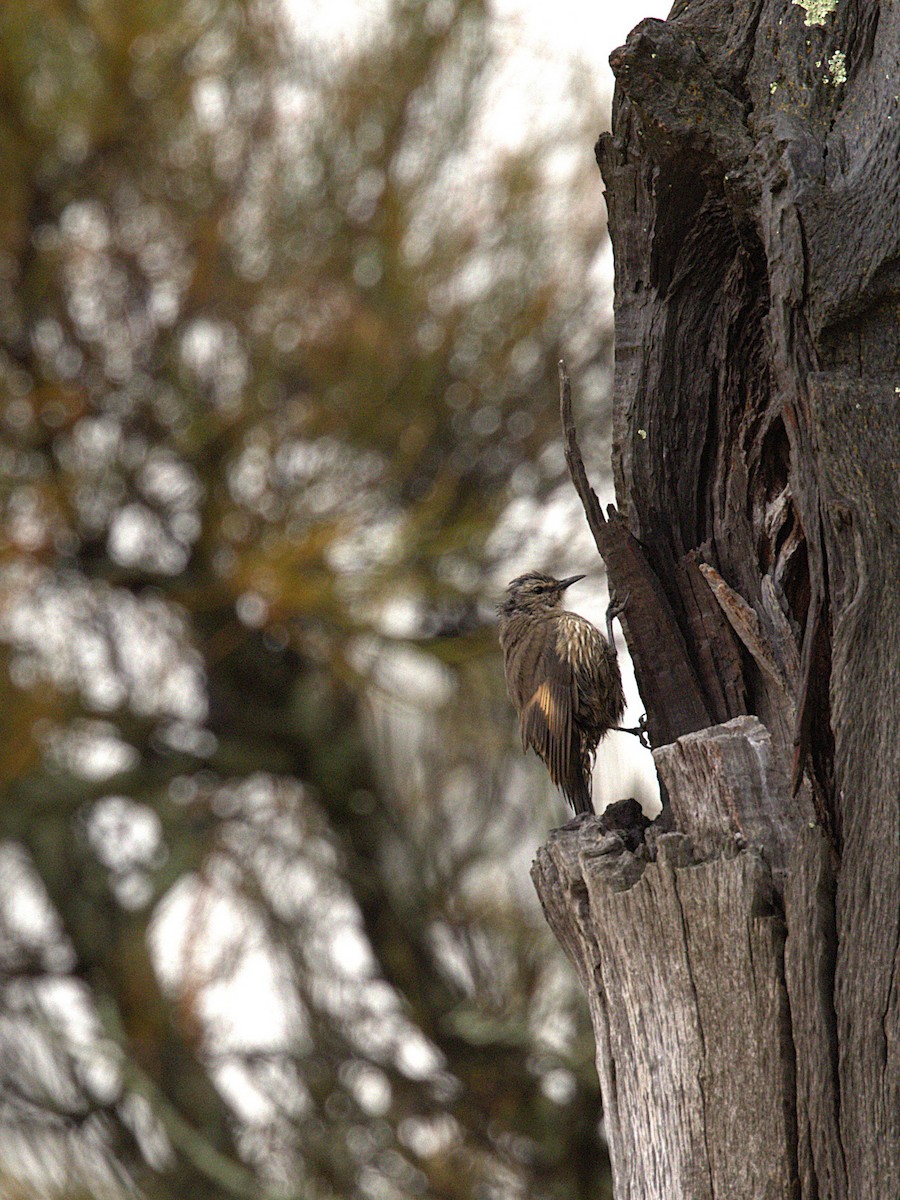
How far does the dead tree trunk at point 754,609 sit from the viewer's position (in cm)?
180

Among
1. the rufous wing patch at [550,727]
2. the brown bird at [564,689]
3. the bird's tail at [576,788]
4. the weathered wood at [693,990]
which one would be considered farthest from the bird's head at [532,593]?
the weathered wood at [693,990]

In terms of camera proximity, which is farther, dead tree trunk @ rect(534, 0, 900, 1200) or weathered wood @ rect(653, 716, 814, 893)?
weathered wood @ rect(653, 716, 814, 893)

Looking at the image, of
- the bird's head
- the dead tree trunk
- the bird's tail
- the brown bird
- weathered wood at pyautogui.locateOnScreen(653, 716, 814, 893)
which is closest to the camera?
the dead tree trunk

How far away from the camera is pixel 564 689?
334 centimetres

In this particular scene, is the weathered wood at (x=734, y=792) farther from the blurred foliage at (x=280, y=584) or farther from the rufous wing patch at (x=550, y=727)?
the blurred foliage at (x=280, y=584)

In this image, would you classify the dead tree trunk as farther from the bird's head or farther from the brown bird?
the bird's head

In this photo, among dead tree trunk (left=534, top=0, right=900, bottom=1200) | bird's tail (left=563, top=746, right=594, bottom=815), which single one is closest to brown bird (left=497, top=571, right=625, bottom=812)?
bird's tail (left=563, top=746, right=594, bottom=815)

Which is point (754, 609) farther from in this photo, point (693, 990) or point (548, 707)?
point (548, 707)

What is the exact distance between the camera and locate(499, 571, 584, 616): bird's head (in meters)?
3.96

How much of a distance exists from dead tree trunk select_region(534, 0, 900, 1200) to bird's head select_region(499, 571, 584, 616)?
5.58ft

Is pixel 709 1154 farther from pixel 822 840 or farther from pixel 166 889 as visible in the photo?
pixel 166 889

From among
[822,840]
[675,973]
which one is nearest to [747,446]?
[822,840]

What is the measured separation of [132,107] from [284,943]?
3860mm

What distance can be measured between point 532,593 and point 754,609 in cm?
190
